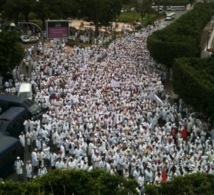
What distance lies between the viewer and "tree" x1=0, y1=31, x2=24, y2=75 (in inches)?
1168

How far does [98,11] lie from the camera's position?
5041 cm

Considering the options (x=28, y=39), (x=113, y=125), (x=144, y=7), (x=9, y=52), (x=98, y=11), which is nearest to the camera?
(x=113, y=125)

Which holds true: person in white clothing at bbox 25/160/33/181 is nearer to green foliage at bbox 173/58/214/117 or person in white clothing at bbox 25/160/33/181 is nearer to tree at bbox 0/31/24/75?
green foliage at bbox 173/58/214/117

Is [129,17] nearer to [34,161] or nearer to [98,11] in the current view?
[98,11]

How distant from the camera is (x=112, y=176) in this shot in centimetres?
1432

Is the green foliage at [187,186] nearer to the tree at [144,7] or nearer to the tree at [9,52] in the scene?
the tree at [9,52]

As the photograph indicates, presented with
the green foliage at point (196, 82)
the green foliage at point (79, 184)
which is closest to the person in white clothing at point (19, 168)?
the green foliage at point (79, 184)

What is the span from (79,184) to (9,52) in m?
17.7

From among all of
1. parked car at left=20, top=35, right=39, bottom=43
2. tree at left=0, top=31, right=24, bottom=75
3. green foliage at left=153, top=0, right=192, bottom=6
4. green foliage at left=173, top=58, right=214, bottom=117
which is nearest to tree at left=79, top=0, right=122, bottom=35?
parked car at left=20, top=35, right=39, bottom=43

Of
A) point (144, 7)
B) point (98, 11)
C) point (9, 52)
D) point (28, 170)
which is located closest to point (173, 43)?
point (9, 52)

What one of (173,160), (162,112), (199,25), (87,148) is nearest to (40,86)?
(162,112)

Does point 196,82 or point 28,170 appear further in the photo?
point 196,82

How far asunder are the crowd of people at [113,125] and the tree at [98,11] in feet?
50.5

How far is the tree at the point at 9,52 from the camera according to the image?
29.7 meters
